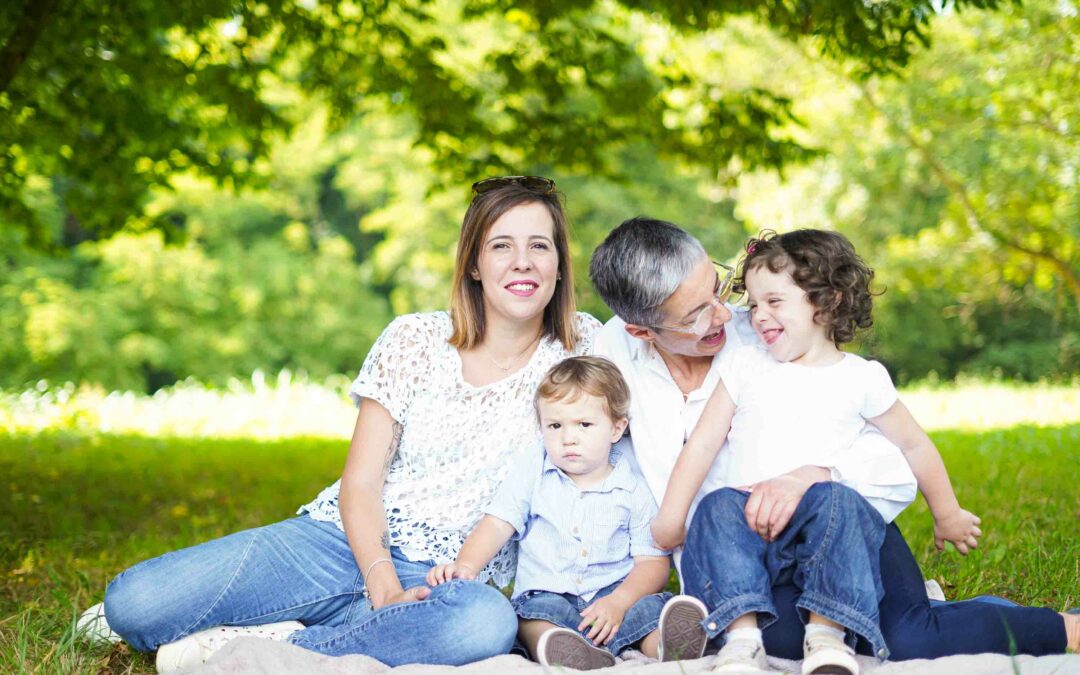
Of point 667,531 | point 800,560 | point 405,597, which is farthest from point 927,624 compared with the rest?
point 405,597

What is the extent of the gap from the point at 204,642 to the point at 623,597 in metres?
1.19

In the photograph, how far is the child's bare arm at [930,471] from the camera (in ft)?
9.29

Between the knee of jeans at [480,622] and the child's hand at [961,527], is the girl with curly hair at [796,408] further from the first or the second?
the knee of jeans at [480,622]

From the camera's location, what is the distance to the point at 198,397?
12539 millimetres

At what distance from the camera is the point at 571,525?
300cm

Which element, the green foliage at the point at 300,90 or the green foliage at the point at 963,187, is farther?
the green foliage at the point at 963,187

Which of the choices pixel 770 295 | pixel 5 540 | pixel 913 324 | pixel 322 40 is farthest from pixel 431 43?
pixel 913 324

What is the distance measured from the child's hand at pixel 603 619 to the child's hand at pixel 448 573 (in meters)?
0.34

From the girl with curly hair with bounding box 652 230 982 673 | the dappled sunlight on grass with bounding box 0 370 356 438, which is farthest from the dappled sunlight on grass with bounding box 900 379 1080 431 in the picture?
the girl with curly hair with bounding box 652 230 982 673

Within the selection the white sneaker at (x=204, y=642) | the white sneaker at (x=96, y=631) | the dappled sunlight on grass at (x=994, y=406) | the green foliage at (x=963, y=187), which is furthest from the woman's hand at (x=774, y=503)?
the green foliage at (x=963, y=187)

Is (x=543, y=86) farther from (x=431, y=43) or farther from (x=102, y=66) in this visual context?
(x=102, y=66)

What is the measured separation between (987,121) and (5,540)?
40.2ft

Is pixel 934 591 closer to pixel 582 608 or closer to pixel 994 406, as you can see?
pixel 582 608

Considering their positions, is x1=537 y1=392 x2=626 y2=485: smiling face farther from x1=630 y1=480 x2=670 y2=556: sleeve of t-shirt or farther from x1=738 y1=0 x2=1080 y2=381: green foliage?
x1=738 y1=0 x2=1080 y2=381: green foliage
